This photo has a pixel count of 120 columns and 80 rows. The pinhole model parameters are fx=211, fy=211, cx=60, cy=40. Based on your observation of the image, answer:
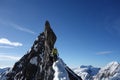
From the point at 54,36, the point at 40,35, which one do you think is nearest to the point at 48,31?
the point at 54,36

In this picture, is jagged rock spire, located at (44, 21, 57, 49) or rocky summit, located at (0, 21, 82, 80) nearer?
rocky summit, located at (0, 21, 82, 80)

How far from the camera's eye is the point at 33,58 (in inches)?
4163

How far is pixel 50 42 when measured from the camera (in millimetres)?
53688

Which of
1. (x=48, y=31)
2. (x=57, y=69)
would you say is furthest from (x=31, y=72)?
(x=57, y=69)

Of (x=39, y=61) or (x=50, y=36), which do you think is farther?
(x=39, y=61)

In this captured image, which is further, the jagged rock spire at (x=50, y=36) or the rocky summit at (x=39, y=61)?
the jagged rock spire at (x=50, y=36)

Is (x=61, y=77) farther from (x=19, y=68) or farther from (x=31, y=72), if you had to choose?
(x=19, y=68)

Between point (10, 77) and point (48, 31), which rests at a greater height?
point (10, 77)

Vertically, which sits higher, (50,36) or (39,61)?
(39,61)

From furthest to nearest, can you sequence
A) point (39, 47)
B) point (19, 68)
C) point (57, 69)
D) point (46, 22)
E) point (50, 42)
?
1. point (19, 68)
2. point (39, 47)
3. point (46, 22)
4. point (50, 42)
5. point (57, 69)

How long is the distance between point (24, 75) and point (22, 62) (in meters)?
22.2

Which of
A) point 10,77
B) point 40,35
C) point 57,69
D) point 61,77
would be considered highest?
point 40,35

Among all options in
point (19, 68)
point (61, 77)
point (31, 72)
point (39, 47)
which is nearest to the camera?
point (61, 77)

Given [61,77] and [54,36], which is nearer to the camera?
[61,77]
